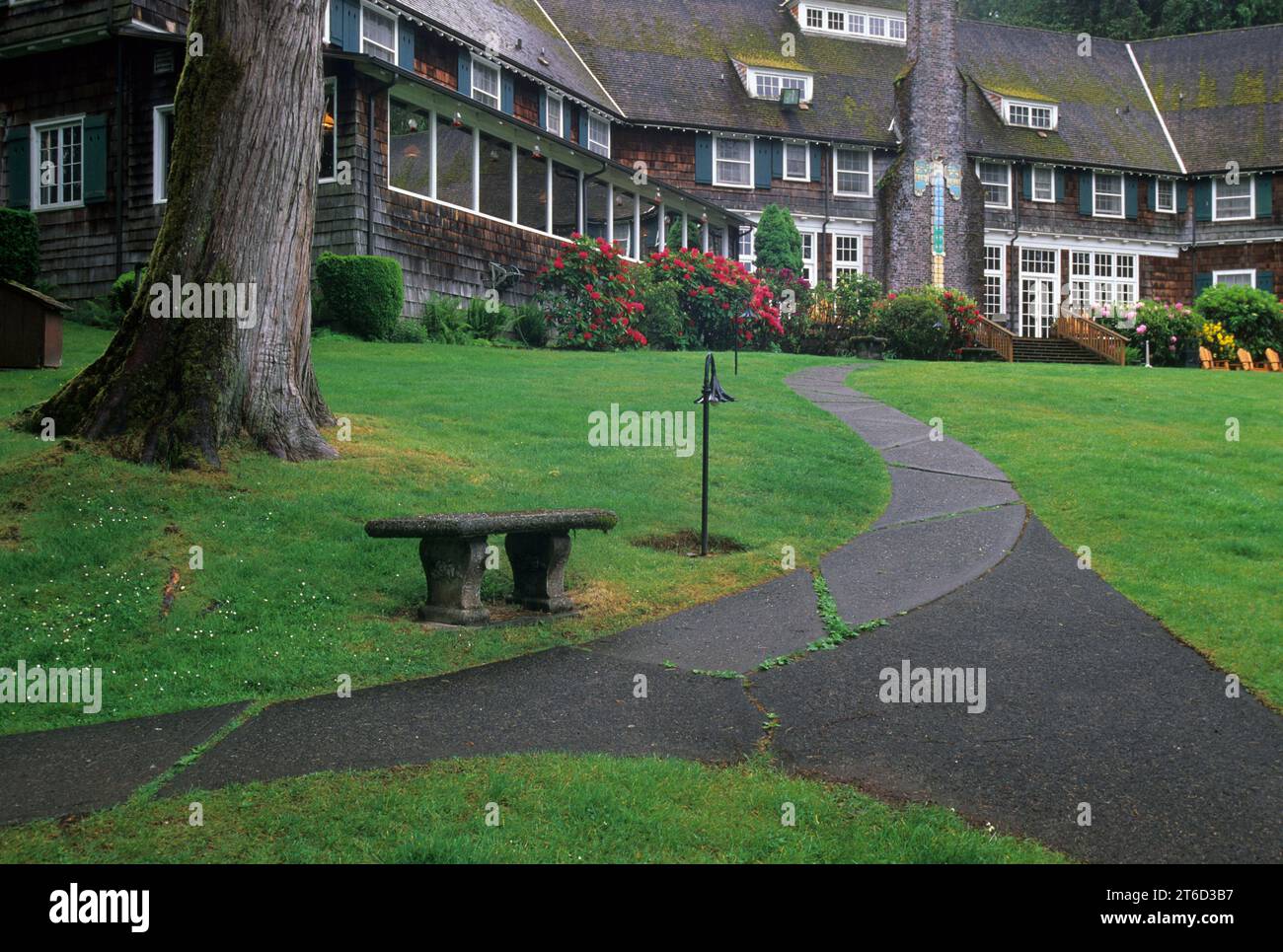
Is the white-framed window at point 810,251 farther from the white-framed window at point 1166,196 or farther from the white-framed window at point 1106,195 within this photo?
the white-framed window at point 1166,196

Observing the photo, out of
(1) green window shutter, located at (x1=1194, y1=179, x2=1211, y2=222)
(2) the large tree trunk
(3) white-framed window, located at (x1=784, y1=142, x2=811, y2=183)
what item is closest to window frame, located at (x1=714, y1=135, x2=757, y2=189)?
(3) white-framed window, located at (x1=784, y1=142, x2=811, y2=183)

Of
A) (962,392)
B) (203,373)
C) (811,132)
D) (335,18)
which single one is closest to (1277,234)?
(811,132)

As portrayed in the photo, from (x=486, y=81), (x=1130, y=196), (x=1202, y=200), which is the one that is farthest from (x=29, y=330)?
(x=1202, y=200)

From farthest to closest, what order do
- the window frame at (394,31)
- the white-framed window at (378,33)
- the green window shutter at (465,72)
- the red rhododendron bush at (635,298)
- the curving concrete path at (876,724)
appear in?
the green window shutter at (465,72)
the white-framed window at (378,33)
the window frame at (394,31)
the red rhododendron bush at (635,298)
the curving concrete path at (876,724)

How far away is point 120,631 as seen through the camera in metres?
7.11

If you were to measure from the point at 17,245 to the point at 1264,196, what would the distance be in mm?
39713

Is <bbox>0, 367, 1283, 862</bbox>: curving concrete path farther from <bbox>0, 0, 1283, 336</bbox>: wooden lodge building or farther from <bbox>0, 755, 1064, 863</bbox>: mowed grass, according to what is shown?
<bbox>0, 0, 1283, 336</bbox>: wooden lodge building

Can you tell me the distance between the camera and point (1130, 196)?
43719 millimetres

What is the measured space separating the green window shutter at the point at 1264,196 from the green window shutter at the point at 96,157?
37442 mm

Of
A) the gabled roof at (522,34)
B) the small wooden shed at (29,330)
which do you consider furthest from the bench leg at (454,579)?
the gabled roof at (522,34)

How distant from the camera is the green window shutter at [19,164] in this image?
25.0 meters

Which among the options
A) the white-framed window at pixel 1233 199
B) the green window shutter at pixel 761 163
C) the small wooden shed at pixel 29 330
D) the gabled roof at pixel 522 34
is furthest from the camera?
the white-framed window at pixel 1233 199

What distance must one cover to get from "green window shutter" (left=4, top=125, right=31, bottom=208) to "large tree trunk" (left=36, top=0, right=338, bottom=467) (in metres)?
17.2
